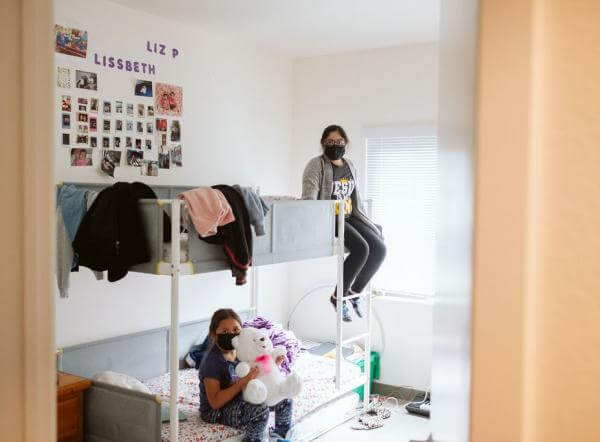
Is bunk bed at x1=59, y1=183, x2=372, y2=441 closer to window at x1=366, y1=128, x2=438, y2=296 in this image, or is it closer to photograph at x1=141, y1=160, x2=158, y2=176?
photograph at x1=141, y1=160, x2=158, y2=176

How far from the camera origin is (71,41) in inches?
137

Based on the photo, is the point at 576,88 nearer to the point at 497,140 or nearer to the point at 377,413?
the point at 497,140

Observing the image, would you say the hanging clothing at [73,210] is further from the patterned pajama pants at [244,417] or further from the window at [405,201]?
the window at [405,201]

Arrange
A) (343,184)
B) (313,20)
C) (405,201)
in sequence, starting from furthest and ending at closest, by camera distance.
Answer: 1. (405,201)
2. (343,184)
3. (313,20)

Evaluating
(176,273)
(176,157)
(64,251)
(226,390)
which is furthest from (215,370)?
(176,157)

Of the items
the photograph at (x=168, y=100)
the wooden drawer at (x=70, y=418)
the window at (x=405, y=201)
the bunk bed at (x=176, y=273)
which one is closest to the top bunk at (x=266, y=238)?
the bunk bed at (x=176, y=273)

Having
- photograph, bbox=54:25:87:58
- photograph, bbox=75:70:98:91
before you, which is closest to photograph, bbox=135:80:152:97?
photograph, bbox=75:70:98:91

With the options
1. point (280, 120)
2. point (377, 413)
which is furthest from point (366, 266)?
point (280, 120)

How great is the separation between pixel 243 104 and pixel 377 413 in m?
2.40

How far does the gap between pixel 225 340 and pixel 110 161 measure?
125cm

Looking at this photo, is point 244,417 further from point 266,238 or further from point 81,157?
point 81,157

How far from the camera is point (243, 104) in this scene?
4.76 m

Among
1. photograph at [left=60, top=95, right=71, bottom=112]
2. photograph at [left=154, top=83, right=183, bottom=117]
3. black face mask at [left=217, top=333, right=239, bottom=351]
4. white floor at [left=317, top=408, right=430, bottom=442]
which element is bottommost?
white floor at [left=317, top=408, right=430, bottom=442]

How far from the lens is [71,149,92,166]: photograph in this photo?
3.55 metres
